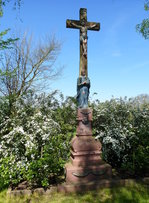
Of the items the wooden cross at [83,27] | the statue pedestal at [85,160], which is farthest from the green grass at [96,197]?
the wooden cross at [83,27]

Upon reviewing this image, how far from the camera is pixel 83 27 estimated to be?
16.2ft

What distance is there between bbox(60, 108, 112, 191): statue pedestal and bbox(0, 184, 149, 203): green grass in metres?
0.31

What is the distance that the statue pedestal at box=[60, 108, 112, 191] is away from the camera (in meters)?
3.80

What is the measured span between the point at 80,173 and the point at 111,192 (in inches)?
33.0

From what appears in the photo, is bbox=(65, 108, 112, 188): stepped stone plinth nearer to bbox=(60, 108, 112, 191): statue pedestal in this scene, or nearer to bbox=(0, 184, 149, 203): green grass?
bbox=(60, 108, 112, 191): statue pedestal

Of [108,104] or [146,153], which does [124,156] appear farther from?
[108,104]

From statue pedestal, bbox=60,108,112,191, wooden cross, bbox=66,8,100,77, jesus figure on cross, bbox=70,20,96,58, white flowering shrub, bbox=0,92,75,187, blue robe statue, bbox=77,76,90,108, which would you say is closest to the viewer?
white flowering shrub, bbox=0,92,75,187

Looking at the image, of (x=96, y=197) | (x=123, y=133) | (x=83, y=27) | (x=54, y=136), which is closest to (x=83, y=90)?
(x=54, y=136)

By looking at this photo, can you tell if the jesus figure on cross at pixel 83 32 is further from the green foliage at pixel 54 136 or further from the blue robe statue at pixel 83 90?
the green foliage at pixel 54 136

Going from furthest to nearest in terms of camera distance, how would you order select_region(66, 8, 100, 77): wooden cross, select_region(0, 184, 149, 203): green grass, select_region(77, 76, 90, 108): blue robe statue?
select_region(66, 8, 100, 77): wooden cross → select_region(77, 76, 90, 108): blue robe statue → select_region(0, 184, 149, 203): green grass

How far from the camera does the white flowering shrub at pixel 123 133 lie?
454cm

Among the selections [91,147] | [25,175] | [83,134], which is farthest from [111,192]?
[25,175]

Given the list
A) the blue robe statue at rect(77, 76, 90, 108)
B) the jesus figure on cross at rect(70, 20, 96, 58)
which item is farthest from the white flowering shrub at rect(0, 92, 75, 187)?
the jesus figure on cross at rect(70, 20, 96, 58)

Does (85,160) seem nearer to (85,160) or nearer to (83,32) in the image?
(85,160)
